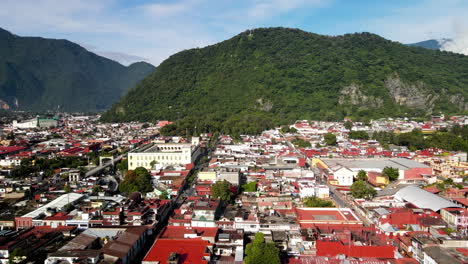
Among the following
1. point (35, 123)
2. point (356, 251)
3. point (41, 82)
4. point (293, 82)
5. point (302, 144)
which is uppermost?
point (41, 82)

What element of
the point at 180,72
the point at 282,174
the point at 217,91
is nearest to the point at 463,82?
the point at 217,91

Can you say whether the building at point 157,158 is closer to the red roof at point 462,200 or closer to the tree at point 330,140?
the tree at point 330,140

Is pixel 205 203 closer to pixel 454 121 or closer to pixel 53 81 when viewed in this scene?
pixel 454 121

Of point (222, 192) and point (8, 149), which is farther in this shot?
point (8, 149)

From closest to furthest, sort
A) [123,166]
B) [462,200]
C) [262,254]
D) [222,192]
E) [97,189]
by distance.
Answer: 1. [262,254]
2. [222,192]
3. [462,200]
4. [97,189]
5. [123,166]

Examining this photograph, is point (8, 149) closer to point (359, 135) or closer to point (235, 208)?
point (235, 208)

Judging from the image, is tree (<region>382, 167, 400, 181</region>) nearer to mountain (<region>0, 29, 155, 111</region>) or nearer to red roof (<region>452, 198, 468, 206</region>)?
red roof (<region>452, 198, 468, 206</region>)

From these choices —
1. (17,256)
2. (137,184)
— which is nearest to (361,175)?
(137,184)
